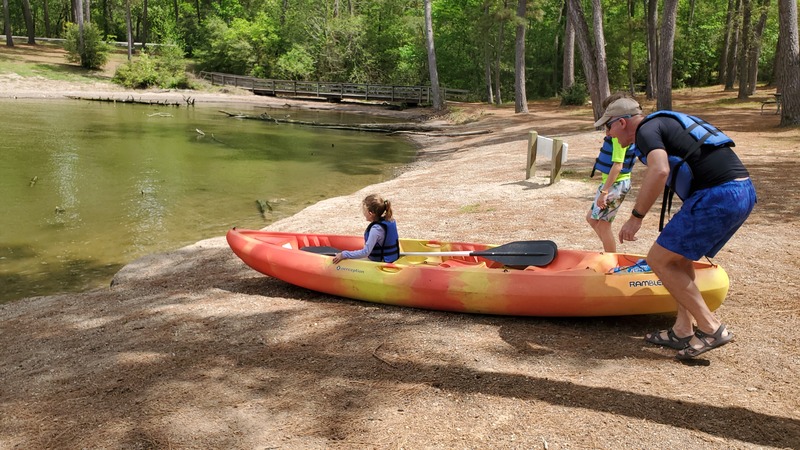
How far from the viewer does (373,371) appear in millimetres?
4668

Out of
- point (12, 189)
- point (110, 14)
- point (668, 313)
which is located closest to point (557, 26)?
point (12, 189)

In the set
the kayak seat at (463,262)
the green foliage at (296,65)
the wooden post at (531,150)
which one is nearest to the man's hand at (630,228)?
the kayak seat at (463,262)

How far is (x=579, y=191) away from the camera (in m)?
11.4

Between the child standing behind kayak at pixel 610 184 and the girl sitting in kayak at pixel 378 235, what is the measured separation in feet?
6.35

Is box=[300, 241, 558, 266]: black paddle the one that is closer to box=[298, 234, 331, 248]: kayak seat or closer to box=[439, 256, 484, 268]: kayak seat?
box=[439, 256, 484, 268]: kayak seat

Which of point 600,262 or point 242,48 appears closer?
point 600,262

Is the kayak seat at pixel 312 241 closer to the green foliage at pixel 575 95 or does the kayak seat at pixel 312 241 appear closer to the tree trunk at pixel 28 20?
the green foliage at pixel 575 95

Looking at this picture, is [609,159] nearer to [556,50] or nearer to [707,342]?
[707,342]

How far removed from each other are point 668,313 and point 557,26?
38914 mm

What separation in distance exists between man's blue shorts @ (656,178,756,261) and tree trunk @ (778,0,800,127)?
14708 mm

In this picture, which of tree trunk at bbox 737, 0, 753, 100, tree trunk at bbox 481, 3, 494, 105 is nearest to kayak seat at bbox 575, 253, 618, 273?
tree trunk at bbox 737, 0, 753, 100

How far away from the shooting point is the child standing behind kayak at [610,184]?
19.3ft

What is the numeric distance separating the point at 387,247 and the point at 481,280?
124 cm

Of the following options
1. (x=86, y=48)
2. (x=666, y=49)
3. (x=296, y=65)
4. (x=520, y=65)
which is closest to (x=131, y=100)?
(x=86, y=48)
